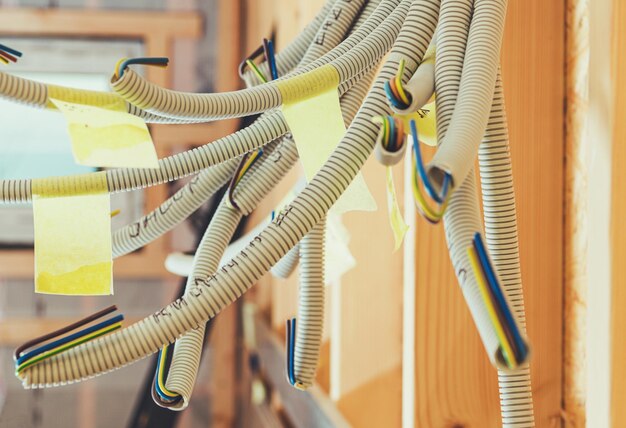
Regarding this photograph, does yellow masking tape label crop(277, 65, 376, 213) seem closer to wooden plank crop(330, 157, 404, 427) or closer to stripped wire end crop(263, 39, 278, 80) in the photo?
stripped wire end crop(263, 39, 278, 80)

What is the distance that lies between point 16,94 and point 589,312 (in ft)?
1.11

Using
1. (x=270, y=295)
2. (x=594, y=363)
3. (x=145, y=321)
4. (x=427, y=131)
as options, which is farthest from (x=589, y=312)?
(x=270, y=295)

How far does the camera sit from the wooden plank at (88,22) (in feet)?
7.82

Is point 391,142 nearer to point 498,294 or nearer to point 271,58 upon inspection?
point 498,294

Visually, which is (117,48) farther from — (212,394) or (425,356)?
(425,356)

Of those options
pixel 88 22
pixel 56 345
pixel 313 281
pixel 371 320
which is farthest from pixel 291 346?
pixel 88 22

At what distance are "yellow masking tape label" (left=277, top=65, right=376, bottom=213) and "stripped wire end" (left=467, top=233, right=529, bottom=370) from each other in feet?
0.41

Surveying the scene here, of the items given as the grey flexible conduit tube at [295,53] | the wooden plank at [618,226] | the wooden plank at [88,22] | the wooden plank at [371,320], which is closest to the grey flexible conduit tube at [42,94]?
the grey flexible conduit tube at [295,53]

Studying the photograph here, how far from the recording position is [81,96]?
0.37 metres

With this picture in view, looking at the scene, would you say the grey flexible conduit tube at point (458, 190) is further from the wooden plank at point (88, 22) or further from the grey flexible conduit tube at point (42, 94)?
the wooden plank at point (88, 22)

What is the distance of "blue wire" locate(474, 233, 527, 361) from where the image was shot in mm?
239

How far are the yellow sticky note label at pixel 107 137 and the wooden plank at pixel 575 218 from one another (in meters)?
0.30

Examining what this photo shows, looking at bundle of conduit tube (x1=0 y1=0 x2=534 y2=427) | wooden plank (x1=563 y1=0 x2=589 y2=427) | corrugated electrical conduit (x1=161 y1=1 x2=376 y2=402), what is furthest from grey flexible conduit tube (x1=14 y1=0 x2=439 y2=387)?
wooden plank (x1=563 y1=0 x2=589 y2=427)

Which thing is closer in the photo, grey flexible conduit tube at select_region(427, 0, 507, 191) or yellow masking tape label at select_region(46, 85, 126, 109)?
grey flexible conduit tube at select_region(427, 0, 507, 191)
